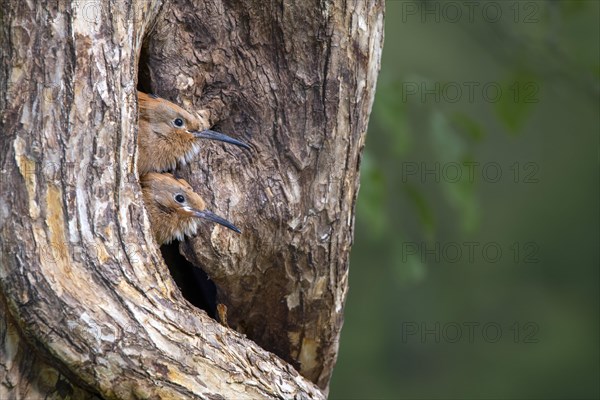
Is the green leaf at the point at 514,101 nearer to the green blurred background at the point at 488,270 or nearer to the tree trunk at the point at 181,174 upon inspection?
the tree trunk at the point at 181,174

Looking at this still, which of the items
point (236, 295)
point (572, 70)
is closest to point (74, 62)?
point (236, 295)

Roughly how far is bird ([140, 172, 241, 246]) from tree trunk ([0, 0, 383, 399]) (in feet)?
0.25

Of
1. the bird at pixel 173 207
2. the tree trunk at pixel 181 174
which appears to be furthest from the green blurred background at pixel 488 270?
the bird at pixel 173 207

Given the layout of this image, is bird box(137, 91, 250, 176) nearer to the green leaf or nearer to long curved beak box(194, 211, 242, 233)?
long curved beak box(194, 211, 242, 233)

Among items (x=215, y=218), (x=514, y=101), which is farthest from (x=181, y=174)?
(x=514, y=101)

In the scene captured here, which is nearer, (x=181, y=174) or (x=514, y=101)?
(x=181, y=174)

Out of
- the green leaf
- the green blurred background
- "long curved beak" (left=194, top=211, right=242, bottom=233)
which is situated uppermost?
the green leaf

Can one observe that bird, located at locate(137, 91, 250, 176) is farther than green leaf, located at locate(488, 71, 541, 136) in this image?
No

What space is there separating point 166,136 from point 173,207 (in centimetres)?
37

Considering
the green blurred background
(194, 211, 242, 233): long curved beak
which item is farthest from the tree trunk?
the green blurred background

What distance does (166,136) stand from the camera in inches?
201

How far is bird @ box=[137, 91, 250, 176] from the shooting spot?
5.00 m

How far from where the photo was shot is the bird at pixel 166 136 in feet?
16.4

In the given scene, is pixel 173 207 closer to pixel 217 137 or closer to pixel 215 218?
pixel 215 218
